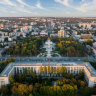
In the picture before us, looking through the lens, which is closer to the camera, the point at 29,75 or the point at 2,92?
the point at 2,92

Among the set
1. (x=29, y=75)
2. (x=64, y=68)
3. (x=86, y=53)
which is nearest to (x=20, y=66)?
(x=29, y=75)

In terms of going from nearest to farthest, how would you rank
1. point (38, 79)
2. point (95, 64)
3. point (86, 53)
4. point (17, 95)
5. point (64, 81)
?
1. point (17, 95)
2. point (64, 81)
3. point (38, 79)
4. point (95, 64)
5. point (86, 53)

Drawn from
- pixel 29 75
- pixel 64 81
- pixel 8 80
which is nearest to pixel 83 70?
pixel 64 81

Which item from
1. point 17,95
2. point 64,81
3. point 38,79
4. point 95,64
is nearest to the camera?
point 17,95

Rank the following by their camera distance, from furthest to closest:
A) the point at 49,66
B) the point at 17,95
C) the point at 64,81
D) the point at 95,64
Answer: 1. the point at 95,64
2. the point at 49,66
3. the point at 64,81
4. the point at 17,95

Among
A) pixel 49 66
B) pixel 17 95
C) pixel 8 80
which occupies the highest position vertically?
pixel 49 66

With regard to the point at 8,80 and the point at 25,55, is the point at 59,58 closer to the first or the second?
the point at 25,55

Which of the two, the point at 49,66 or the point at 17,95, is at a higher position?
the point at 49,66

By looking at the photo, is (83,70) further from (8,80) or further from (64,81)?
(8,80)

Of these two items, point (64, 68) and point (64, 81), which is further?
point (64, 68)
